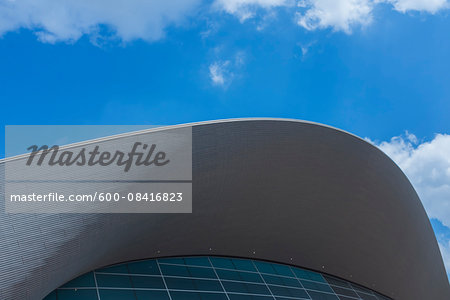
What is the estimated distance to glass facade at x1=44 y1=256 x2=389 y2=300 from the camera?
1253 centimetres

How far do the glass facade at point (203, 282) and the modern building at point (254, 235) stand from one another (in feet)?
0.14

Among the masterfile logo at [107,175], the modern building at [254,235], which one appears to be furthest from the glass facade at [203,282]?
the masterfile logo at [107,175]

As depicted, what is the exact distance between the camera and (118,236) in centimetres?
1261

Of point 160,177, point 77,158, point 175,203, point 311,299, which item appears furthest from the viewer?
point 311,299

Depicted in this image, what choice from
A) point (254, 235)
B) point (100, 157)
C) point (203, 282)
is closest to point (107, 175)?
point (100, 157)

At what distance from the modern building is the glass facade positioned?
1.7 inches

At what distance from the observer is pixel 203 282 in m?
14.5

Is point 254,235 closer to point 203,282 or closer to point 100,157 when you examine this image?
point 203,282

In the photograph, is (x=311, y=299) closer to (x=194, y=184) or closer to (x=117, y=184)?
(x=194, y=184)

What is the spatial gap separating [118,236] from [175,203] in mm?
2052

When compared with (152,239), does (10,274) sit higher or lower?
lower

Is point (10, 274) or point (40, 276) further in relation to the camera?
point (40, 276)

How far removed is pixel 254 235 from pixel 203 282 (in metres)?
3.20

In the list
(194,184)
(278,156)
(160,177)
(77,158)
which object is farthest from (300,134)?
(77,158)
